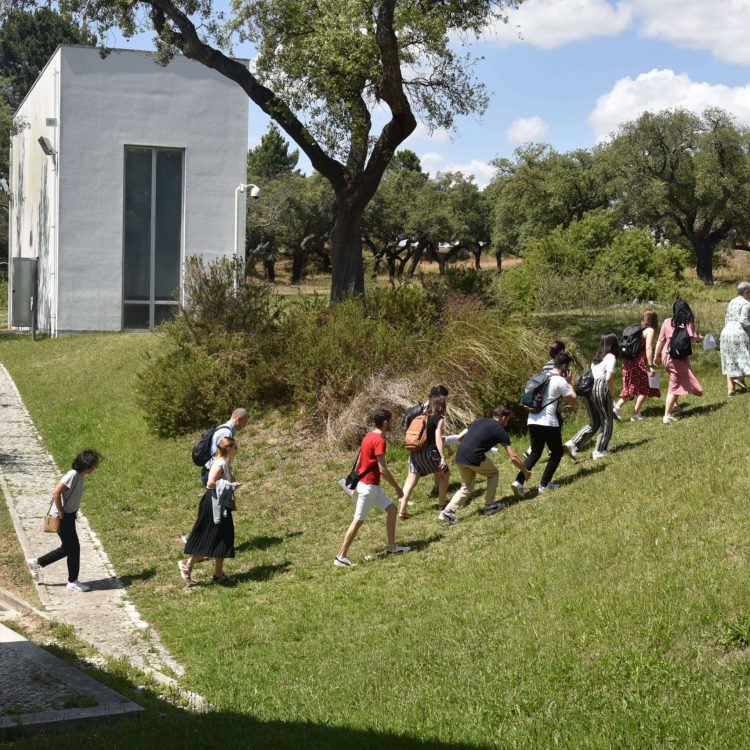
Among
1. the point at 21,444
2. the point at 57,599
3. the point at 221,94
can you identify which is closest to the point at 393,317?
the point at 21,444

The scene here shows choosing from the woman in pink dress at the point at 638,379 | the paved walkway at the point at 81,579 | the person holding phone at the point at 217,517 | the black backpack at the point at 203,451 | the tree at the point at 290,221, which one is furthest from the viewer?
the tree at the point at 290,221

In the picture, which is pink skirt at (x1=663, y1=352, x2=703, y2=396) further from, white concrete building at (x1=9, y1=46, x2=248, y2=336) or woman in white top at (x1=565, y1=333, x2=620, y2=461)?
white concrete building at (x1=9, y1=46, x2=248, y2=336)

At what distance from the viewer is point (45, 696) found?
7.71 m

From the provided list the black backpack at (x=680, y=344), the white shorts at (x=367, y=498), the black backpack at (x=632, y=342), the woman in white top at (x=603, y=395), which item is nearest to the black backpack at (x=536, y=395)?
the woman in white top at (x=603, y=395)

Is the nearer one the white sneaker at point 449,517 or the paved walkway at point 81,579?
the paved walkway at point 81,579

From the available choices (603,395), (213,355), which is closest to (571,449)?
(603,395)

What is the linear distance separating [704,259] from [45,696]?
47997mm

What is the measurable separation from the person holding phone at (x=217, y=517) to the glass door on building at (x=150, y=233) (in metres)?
22.1

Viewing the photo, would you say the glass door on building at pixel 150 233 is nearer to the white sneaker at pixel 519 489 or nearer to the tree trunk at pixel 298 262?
the white sneaker at pixel 519 489

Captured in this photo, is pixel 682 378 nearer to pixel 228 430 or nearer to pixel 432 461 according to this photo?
pixel 432 461

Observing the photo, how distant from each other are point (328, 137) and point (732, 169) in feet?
110

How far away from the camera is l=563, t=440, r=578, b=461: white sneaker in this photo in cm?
1283

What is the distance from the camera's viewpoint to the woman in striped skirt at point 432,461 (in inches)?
506

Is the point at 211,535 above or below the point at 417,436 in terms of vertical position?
below
